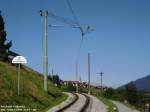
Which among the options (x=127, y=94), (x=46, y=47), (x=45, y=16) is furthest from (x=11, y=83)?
(x=127, y=94)

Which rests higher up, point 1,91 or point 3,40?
point 3,40

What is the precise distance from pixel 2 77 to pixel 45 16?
33.1 feet

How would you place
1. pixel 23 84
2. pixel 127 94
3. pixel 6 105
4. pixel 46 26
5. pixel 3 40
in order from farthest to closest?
pixel 127 94 → pixel 3 40 → pixel 46 26 → pixel 23 84 → pixel 6 105

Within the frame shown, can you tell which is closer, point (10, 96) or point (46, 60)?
point (10, 96)

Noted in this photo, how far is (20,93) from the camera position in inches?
1323

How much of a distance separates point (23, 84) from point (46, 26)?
703 cm

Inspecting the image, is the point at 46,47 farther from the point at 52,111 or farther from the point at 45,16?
the point at 52,111

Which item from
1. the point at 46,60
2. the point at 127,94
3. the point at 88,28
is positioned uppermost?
the point at 88,28

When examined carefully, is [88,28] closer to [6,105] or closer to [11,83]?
[11,83]

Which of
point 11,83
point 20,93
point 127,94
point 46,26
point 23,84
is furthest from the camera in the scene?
point 127,94

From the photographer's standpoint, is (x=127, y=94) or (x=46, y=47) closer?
(x=46, y=47)

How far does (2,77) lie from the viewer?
3616 cm

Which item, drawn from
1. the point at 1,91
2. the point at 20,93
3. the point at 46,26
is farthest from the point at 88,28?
the point at 1,91

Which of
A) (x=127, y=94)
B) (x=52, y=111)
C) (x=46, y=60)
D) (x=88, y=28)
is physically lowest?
(x=127, y=94)
